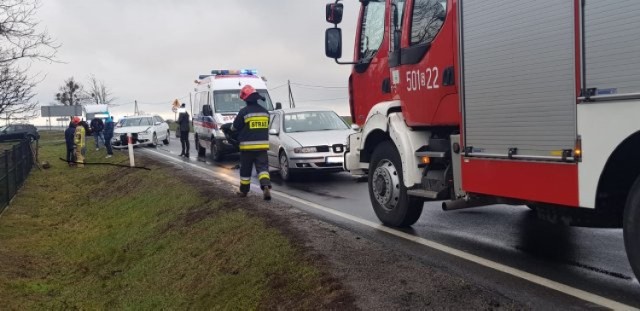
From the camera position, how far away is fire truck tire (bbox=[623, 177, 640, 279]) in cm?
416

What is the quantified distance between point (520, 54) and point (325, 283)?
251 cm

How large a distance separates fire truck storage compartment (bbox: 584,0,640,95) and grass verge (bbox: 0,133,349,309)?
2.43 metres

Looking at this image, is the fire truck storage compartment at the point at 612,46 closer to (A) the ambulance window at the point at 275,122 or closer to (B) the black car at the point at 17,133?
(A) the ambulance window at the point at 275,122

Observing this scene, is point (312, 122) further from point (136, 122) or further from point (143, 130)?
point (136, 122)

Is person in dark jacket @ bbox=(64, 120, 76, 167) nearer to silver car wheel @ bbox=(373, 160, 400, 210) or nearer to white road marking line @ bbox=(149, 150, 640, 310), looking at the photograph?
white road marking line @ bbox=(149, 150, 640, 310)

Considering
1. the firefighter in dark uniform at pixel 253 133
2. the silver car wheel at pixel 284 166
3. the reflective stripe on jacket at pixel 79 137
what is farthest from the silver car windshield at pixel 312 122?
the reflective stripe on jacket at pixel 79 137

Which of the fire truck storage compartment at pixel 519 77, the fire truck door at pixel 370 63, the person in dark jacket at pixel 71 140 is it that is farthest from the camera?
the person in dark jacket at pixel 71 140

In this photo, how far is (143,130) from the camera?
96.5 feet

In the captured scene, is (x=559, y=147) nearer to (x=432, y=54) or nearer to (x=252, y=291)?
(x=432, y=54)

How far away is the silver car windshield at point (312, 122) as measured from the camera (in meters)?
14.5

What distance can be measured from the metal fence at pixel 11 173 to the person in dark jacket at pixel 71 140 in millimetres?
2158

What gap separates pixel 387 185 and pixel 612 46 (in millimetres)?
3567

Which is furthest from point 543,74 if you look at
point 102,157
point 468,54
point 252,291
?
point 102,157

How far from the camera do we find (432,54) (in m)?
6.41
